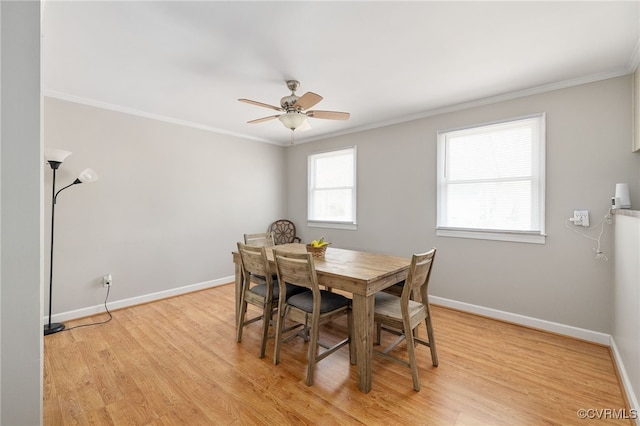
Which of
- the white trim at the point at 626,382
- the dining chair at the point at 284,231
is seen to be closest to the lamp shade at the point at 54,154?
the dining chair at the point at 284,231

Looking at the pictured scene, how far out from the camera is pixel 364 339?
6.37 ft

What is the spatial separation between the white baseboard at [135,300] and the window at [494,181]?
3484mm

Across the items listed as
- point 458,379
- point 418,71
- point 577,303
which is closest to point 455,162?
point 418,71

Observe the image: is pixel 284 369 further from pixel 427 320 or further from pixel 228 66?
pixel 228 66

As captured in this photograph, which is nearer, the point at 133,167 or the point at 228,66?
the point at 228,66

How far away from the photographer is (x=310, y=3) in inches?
66.8

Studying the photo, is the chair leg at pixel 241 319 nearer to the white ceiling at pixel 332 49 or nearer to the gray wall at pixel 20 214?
the gray wall at pixel 20 214

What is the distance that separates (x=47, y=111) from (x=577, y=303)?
228 inches

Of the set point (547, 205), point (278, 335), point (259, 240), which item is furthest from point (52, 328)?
point (547, 205)

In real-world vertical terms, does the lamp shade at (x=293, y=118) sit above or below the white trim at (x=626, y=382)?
above

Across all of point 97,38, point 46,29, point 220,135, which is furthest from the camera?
point 220,135

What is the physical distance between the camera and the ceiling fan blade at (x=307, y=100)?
7.25 feet

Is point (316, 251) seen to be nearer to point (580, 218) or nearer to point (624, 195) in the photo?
point (580, 218)

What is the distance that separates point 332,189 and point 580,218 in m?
3.20
